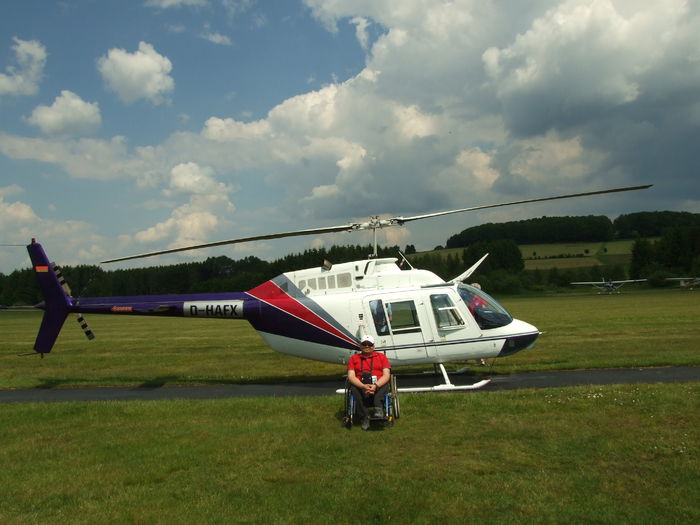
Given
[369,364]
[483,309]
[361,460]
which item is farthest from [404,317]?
[361,460]

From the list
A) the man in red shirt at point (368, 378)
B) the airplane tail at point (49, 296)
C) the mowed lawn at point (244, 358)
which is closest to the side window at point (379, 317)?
the mowed lawn at point (244, 358)

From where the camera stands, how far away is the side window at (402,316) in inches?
496

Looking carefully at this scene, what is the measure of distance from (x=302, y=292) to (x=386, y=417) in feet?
18.5

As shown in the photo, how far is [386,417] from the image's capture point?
8555 mm

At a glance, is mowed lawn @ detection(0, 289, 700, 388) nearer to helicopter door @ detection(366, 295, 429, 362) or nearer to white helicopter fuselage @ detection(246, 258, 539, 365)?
white helicopter fuselage @ detection(246, 258, 539, 365)

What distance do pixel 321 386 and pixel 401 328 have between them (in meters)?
2.48

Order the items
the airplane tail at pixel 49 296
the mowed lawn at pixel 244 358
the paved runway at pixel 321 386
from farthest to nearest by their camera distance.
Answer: the mowed lawn at pixel 244 358
the airplane tail at pixel 49 296
the paved runway at pixel 321 386

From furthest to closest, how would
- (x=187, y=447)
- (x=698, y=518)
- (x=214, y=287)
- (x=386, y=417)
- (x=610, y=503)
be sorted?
(x=214, y=287), (x=386, y=417), (x=187, y=447), (x=610, y=503), (x=698, y=518)

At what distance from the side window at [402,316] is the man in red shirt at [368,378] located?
3401mm

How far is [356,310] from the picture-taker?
1295cm

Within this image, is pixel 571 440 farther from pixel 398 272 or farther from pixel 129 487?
pixel 398 272

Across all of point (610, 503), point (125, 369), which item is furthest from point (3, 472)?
point (125, 369)

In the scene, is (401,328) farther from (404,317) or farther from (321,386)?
(321,386)

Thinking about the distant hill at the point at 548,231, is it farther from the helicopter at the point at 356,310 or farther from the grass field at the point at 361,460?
the grass field at the point at 361,460
